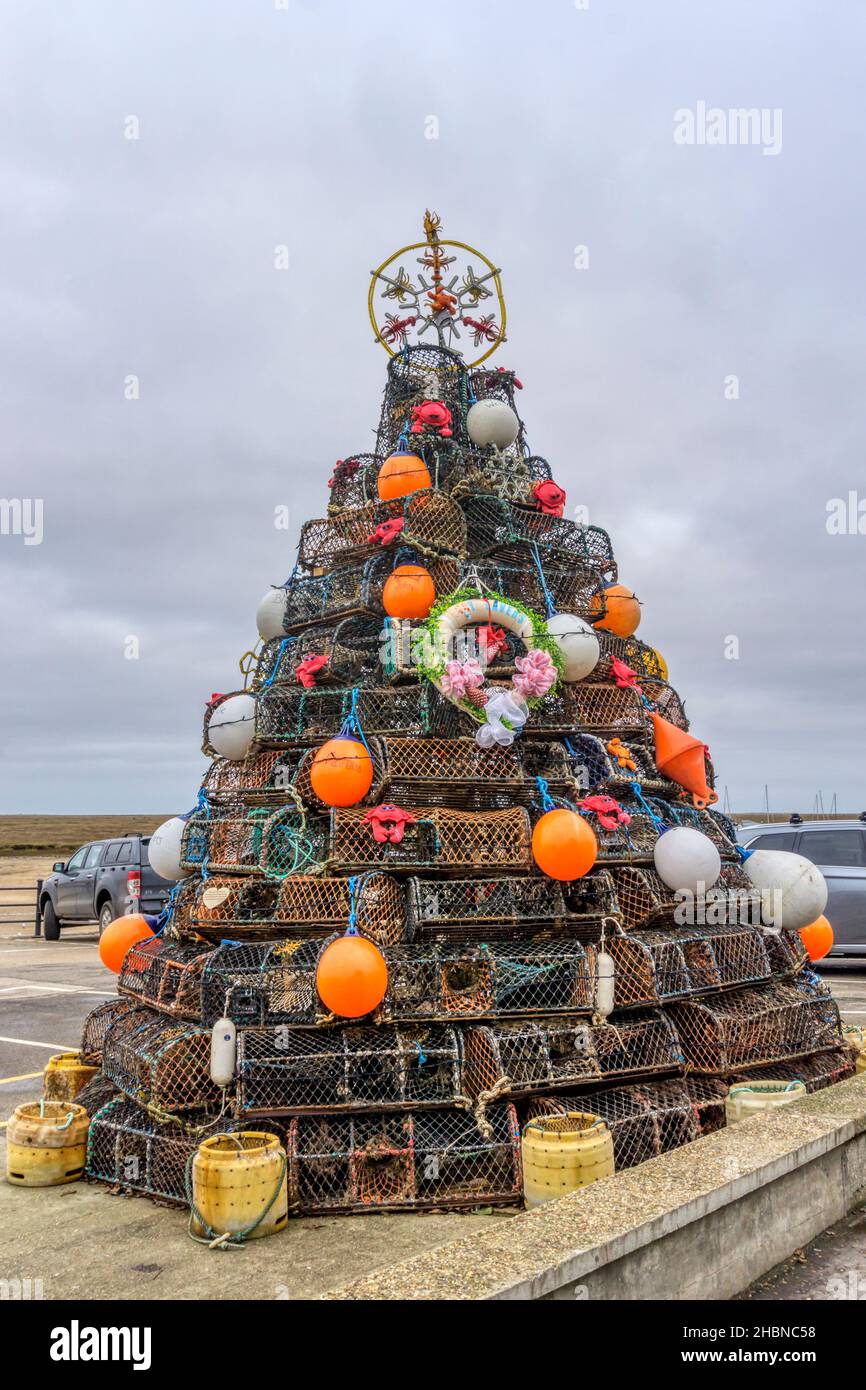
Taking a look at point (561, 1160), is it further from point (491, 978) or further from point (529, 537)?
point (529, 537)

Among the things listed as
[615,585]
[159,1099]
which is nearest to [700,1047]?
[159,1099]

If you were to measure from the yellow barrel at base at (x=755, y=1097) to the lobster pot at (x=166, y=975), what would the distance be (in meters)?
3.56

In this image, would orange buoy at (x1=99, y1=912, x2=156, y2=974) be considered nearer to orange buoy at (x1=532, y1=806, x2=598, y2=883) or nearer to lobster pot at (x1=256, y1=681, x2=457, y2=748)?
lobster pot at (x1=256, y1=681, x2=457, y2=748)

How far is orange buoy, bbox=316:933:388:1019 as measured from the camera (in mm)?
5641

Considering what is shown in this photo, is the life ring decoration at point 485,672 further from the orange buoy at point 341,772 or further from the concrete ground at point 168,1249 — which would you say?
the concrete ground at point 168,1249

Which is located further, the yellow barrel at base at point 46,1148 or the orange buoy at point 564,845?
the orange buoy at point 564,845

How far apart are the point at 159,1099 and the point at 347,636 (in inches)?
163

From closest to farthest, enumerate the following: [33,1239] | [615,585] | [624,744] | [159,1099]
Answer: [33,1239]
[159,1099]
[624,744]
[615,585]

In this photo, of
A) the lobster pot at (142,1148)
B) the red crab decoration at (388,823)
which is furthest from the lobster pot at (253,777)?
the lobster pot at (142,1148)

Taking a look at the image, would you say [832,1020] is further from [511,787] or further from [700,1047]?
[511,787]

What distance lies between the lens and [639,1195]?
3.82m

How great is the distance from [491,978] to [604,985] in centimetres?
75

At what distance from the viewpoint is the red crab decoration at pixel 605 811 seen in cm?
705
